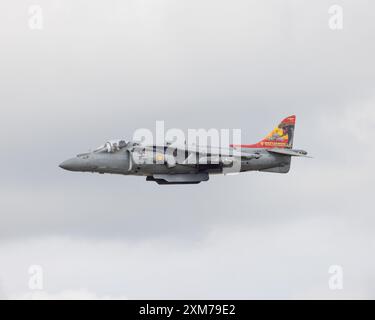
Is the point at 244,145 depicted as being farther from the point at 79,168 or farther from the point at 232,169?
the point at 79,168

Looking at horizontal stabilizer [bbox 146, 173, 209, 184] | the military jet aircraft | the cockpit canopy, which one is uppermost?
the cockpit canopy

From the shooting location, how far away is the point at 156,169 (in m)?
96.2

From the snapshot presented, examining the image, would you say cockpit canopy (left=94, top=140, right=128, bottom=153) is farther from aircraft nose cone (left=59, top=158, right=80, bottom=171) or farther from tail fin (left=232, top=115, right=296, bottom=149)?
tail fin (left=232, top=115, right=296, bottom=149)

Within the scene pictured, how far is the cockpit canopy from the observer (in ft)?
314

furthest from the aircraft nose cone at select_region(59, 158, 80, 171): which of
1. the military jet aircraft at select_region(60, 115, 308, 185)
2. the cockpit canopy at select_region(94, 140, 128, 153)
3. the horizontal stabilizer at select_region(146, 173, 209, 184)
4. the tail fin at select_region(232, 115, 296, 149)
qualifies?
the tail fin at select_region(232, 115, 296, 149)

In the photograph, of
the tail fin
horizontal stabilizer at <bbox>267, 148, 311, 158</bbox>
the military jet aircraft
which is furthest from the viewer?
the tail fin

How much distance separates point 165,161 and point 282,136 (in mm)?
11675

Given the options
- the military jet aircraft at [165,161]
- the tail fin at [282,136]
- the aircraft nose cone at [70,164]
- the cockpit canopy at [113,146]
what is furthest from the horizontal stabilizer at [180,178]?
the tail fin at [282,136]

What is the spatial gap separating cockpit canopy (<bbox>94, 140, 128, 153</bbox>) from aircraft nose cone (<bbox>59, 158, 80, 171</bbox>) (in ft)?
5.57

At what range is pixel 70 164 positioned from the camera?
95.8 meters

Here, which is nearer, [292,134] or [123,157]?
[123,157]

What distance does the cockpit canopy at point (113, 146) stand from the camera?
95.8m

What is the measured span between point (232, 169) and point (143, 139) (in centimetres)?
736

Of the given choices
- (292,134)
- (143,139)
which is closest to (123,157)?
(143,139)
